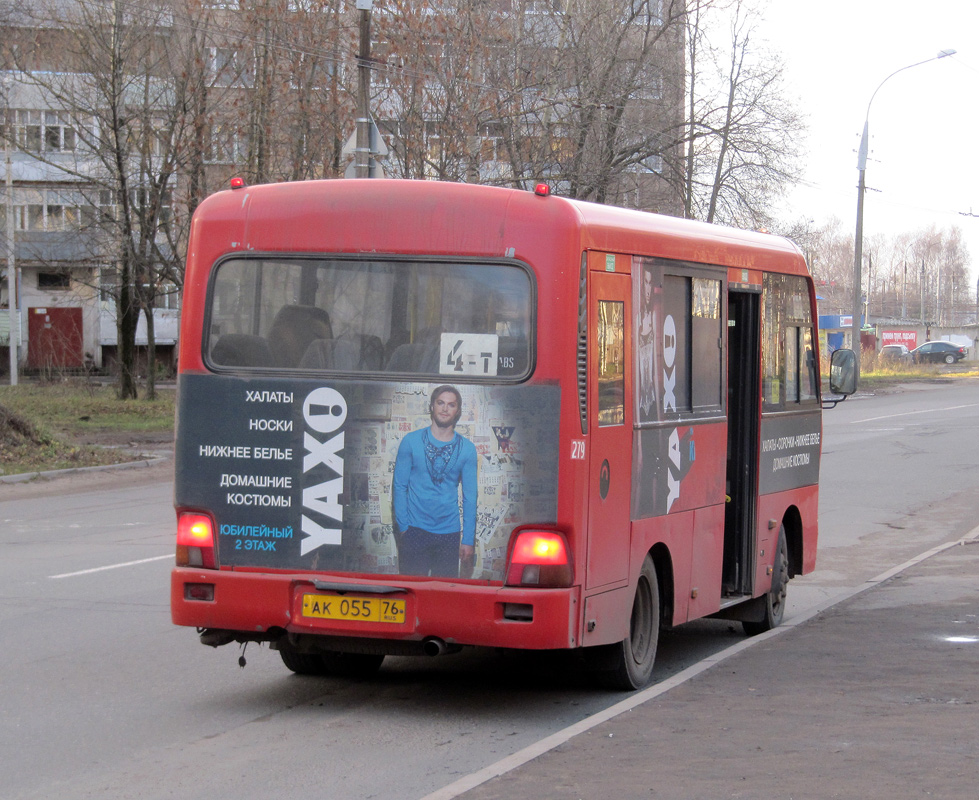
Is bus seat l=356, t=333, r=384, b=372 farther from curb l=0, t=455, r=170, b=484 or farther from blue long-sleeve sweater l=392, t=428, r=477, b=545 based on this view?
curb l=0, t=455, r=170, b=484

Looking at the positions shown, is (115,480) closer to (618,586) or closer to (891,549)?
(891,549)

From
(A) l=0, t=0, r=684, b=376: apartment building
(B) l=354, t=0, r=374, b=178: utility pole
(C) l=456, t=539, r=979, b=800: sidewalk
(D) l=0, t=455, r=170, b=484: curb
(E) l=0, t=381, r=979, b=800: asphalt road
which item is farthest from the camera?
(A) l=0, t=0, r=684, b=376: apartment building

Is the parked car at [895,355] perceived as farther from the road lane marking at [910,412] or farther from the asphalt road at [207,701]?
the asphalt road at [207,701]

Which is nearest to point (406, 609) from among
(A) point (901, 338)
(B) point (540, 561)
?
(B) point (540, 561)

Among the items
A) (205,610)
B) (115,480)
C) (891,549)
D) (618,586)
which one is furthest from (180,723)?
(115,480)

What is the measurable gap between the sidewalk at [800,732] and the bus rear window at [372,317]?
71.8 inches

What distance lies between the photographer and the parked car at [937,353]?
261ft

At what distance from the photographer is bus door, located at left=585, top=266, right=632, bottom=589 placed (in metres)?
6.40

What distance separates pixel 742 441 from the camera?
889 cm

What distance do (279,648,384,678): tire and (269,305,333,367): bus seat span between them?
1950 millimetres

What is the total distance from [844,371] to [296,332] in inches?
197

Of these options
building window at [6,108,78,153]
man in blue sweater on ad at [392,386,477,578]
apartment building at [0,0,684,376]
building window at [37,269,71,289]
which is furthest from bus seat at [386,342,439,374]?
building window at [37,269,71,289]

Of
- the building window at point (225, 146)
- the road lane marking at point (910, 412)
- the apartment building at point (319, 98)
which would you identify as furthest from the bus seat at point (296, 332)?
the road lane marking at point (910, 412)

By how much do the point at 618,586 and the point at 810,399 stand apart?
3.85 m
